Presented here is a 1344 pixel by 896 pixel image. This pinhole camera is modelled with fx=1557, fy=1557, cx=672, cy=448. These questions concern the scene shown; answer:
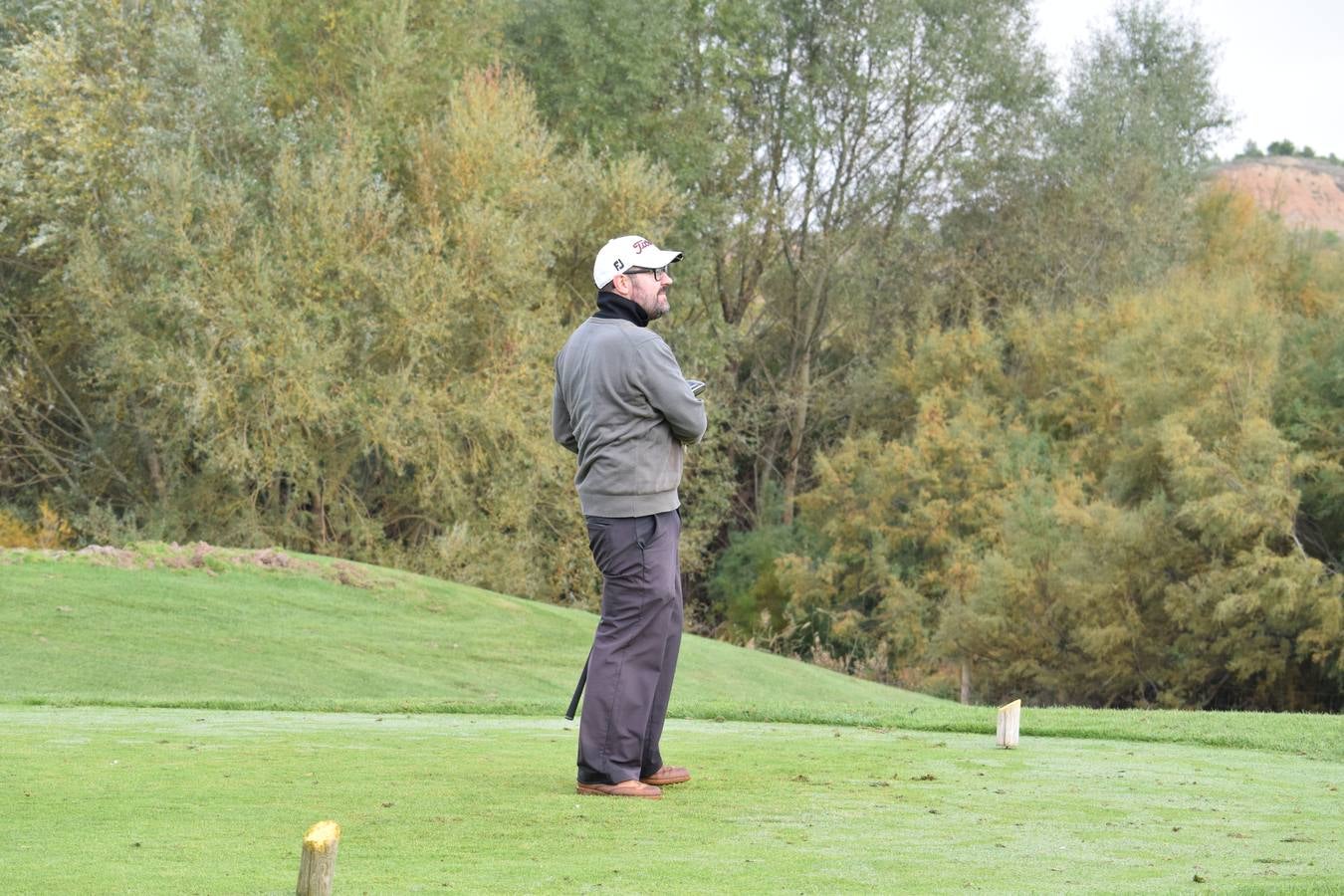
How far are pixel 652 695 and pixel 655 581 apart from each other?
1.45 ft

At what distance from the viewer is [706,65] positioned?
38.3 metres

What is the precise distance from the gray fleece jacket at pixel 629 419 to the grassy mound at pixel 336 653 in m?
3.69

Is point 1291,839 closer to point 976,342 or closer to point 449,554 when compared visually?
point 449,554

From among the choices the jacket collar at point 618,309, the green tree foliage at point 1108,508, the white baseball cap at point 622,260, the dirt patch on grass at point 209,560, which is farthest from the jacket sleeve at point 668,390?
the green tree foliage at point 1108,508

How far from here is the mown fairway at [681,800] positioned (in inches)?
164

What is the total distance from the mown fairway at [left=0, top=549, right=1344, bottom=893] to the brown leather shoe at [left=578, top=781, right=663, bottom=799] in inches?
4.0

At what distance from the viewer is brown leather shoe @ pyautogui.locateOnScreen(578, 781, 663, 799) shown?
18.4 feet

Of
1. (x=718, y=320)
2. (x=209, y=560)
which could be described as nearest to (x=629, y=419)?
(x=209, y=560)

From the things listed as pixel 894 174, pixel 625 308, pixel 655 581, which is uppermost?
pixel 894 174

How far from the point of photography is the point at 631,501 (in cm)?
593

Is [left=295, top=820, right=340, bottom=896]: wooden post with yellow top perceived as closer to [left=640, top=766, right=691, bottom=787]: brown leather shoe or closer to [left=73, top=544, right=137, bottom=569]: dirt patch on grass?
[left=640, top=766, right=691, bottom=787]: brown leather shoe

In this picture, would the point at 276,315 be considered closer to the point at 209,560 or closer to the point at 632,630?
the point at 209,560

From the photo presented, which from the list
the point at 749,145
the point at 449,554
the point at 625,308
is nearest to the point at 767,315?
the point at 749,145

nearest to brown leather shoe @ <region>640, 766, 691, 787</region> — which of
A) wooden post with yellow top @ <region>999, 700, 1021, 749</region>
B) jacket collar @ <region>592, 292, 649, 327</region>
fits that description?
jacket collar @ <region>592, 292, 649, 327</region>
